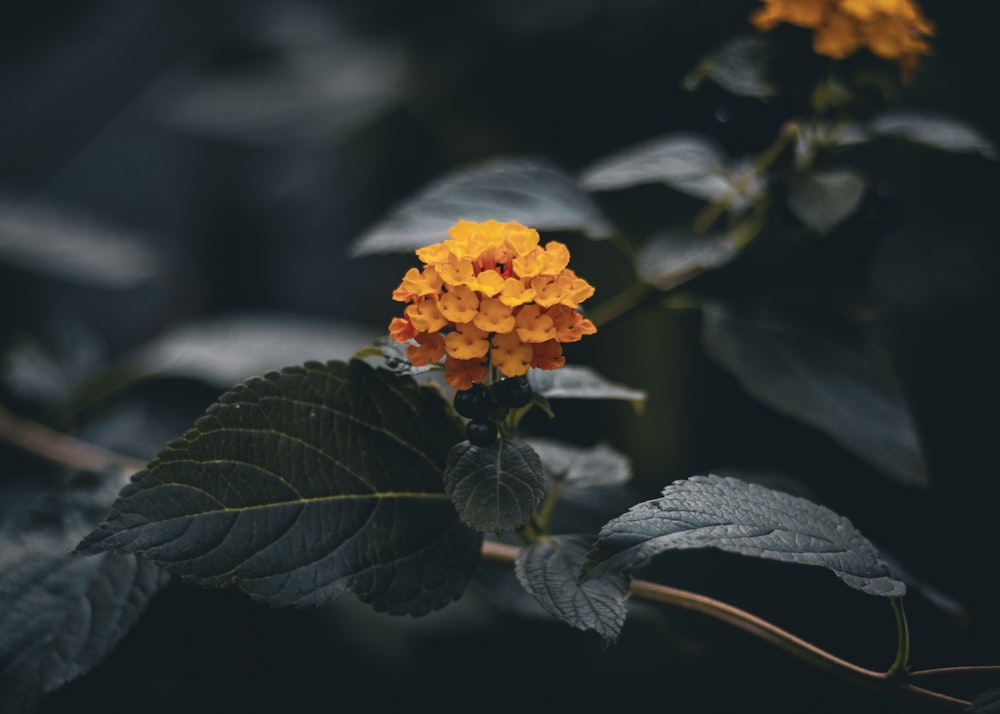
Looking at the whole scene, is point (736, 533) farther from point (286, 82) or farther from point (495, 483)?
point (286, 82)

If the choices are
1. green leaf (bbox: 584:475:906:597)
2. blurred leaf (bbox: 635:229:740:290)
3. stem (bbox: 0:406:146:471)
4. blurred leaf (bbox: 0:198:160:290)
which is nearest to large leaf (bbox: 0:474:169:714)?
stem (bbox: 0:406:146:471)

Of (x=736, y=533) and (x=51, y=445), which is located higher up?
(x=736, y=533)

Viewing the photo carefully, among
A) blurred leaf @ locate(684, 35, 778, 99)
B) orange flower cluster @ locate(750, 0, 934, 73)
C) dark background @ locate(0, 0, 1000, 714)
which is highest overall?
orange flower cluster @ locate(750, 0, 934, 73)

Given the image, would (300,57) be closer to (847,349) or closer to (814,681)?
(847,349)

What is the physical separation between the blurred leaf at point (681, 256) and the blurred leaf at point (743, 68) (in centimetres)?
12

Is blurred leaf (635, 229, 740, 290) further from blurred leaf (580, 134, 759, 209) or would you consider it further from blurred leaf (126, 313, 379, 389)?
blurred leaf (126, 313, 379, 389)

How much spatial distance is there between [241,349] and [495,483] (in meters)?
0.62

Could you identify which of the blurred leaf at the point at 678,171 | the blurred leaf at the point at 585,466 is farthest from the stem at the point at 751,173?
the blurred leaf at the point at 585,466

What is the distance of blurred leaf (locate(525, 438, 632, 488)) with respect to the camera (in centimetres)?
58

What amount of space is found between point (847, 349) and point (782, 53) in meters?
0.26

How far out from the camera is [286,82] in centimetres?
171

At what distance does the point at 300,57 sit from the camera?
1726mm

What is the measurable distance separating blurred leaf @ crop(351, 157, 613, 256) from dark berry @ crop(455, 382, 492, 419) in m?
0.20

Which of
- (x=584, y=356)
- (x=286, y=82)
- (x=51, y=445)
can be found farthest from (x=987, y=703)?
(x=286, y=82)
